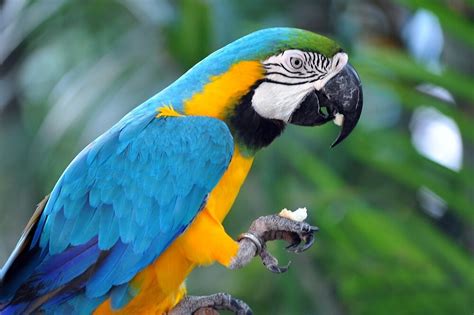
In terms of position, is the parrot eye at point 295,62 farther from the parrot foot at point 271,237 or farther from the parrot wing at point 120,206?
the parrot foot at point 271,237

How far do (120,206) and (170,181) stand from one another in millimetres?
108

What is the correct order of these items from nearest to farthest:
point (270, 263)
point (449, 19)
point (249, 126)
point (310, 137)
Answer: point (270, 263) → point (249, 126) → point (449, 19) → point (310, 137)

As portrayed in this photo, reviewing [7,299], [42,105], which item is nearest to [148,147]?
[7,299]

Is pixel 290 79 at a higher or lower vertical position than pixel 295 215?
higher

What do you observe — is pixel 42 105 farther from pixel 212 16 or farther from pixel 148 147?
pixel 148 147

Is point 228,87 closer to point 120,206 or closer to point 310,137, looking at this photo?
point 120,206

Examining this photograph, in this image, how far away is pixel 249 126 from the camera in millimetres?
1999

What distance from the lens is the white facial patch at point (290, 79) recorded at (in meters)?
1.98

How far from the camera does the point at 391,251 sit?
271cm

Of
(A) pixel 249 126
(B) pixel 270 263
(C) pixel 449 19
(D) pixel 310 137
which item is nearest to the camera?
(B) pixel 270 263

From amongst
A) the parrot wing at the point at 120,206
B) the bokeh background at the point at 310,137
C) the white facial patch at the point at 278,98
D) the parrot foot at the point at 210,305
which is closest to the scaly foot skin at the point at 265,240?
the parrot foot at the point at 210,305

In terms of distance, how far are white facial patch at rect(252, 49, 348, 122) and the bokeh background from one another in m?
0.55

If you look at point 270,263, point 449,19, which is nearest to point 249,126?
point 270,263

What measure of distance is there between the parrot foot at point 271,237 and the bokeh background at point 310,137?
2.40 feet
